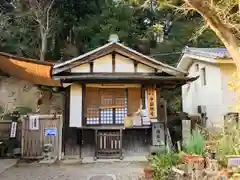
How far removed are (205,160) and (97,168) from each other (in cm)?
407

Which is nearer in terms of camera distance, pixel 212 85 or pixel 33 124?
pixel 33 124

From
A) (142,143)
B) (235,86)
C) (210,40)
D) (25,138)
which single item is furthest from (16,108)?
(210,40)

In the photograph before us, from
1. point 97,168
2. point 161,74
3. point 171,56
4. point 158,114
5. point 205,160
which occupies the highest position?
point 171,56

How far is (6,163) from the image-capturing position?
32.4 ft

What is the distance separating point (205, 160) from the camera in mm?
5992

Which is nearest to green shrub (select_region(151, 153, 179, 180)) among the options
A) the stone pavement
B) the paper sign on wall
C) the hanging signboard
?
the stone pavement

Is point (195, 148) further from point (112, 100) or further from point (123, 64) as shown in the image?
point (123, 64)

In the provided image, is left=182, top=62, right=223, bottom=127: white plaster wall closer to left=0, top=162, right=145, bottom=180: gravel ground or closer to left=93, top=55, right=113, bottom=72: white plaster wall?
left=93, top=55, right=113, bottom=72: white plaster wall

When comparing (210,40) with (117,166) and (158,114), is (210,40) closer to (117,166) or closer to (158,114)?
(158,114)

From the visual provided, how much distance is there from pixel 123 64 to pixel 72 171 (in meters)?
5.03

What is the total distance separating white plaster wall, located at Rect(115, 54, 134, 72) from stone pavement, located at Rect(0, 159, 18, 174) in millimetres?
5250

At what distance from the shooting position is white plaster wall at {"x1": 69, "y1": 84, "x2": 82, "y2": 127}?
1120cm

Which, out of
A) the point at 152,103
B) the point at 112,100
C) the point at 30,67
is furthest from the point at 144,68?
the point at 30,67

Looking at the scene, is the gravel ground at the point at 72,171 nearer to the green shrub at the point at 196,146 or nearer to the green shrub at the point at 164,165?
the green shrub at the point at 164,165
